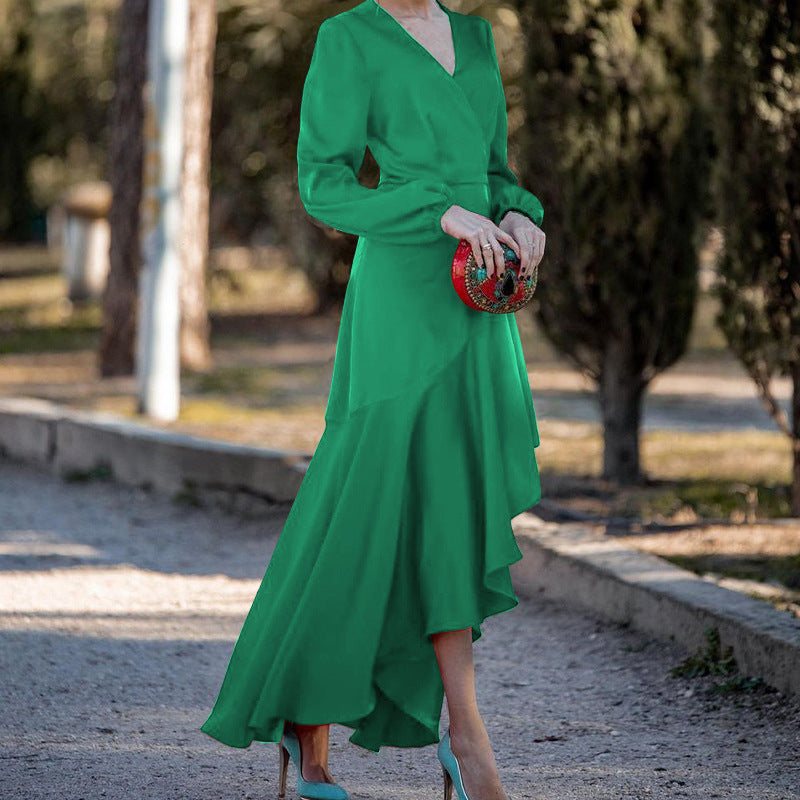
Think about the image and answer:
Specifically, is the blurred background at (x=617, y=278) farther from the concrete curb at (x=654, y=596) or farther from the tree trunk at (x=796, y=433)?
the concrete curb at (x=654, y=596)

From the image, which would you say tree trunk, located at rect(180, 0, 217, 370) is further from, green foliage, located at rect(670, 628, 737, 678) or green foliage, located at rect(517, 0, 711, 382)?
green foliage, located at rect(670, 628, 737, 678)

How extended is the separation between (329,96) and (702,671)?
2114mm

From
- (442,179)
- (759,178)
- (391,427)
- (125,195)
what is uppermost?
(125,195)

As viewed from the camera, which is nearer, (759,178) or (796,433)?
(759,178)

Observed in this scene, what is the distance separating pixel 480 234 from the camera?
2859 millimetres

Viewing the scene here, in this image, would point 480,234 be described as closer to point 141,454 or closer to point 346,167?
point 346,167

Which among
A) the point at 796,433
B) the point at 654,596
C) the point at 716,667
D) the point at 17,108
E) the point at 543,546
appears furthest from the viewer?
the point at 17,108

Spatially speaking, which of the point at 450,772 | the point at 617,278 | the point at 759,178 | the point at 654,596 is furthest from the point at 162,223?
the point at 450,772

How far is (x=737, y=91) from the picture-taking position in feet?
19.3

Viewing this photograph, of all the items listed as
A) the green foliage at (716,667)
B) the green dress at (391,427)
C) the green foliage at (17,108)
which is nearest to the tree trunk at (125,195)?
the green foliage at (716,667)

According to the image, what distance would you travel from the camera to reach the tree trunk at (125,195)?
11125 mm

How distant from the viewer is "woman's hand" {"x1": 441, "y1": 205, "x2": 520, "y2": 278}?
286 cm

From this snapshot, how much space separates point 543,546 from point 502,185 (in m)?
2.29

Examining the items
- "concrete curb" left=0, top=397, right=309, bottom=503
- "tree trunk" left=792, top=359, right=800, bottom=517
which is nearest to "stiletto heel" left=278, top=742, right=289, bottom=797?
"concrete curb" left=0, top=397, right=309, bottom=503
